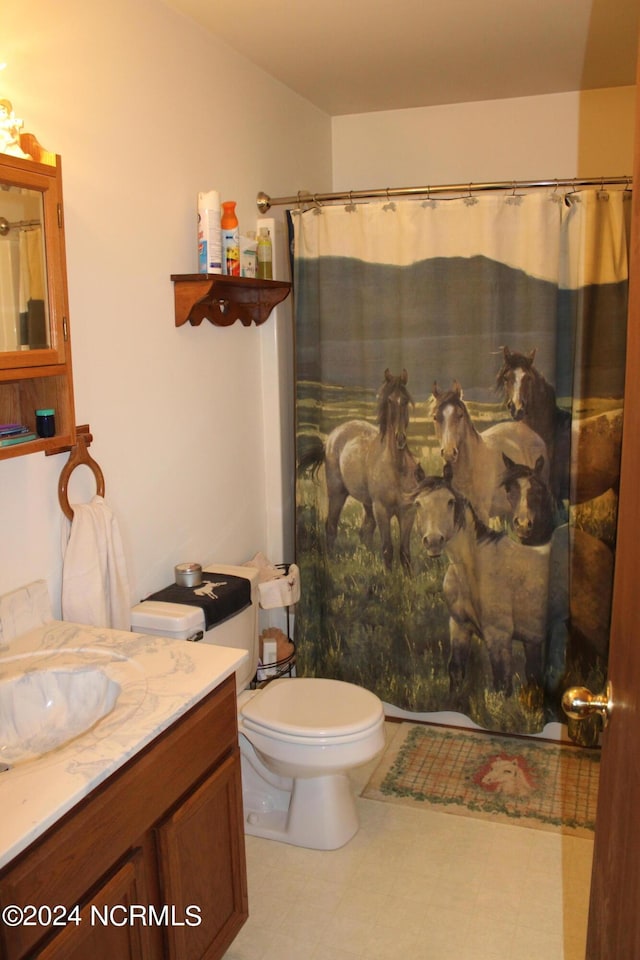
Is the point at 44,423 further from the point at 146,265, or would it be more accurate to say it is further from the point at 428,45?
the point at 428,45

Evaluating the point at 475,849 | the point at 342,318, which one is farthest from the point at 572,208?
the point at 475,849

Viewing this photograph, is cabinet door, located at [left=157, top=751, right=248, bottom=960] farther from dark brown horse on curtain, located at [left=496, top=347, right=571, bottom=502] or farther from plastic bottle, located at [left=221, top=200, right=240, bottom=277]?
dark brown horse on curtain, located at [left=496, top=347, right=571, bottom=502]

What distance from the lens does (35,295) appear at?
5.49 feet

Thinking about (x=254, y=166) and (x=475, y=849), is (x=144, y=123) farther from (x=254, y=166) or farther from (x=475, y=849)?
(x=475, y=849)

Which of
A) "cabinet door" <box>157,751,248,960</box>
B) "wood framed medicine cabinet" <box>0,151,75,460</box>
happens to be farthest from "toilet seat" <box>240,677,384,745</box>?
"wood framed medicine cabinet" <box>0,151,75,460</box>

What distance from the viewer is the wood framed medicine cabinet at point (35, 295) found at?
1597 millimetres

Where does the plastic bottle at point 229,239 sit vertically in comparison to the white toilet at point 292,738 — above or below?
above

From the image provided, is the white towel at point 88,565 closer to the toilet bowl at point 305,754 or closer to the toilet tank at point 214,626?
the toilet tank at point 214,626

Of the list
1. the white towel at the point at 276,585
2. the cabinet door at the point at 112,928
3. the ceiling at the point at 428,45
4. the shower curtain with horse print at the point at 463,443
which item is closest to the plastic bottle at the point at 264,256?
the shower curtain with horse print at the point at 463,443

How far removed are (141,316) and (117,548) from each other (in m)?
0.66

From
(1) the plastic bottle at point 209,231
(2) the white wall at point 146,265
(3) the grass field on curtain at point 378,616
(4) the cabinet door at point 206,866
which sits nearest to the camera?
(4) the cabinet door at point 206,866

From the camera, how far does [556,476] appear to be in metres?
2.82

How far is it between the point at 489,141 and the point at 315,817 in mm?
2649

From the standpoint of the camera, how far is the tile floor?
80.6 inches
